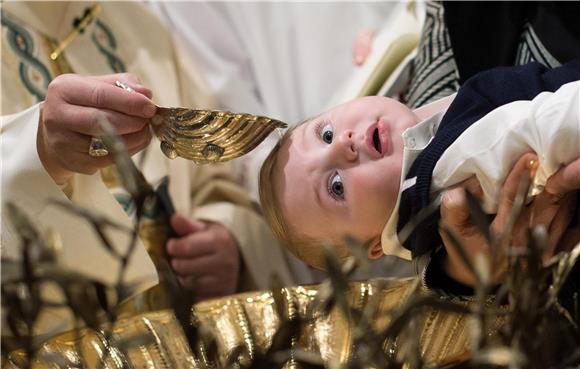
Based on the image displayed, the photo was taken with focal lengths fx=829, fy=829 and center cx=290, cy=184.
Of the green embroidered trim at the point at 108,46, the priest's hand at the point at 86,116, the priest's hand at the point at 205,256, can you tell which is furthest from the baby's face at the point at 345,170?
the green embroidered trim at the point at 108,46

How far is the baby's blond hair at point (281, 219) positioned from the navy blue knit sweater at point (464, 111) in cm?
8

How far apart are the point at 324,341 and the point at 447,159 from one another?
15 centimetres

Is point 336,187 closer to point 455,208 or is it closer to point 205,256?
point 455,208

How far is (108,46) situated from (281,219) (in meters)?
0.45

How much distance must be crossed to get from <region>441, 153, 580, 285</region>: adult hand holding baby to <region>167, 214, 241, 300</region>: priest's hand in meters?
0.42

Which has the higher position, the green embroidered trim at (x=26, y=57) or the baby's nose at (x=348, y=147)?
the green embroidered trim at (x=26, y=57)

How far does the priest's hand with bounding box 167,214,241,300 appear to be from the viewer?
934mm

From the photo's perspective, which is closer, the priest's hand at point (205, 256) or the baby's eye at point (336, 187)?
the baby's eye at point (336, 187)

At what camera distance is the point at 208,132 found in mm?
513

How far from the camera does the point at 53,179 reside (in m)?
0.67

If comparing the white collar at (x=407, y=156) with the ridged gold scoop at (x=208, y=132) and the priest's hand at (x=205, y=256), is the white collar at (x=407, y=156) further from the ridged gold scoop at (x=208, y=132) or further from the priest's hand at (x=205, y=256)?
the priest's hand at (x=205, y=256)

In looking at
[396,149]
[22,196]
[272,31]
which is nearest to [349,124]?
[396,149]

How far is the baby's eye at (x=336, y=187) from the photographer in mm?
631

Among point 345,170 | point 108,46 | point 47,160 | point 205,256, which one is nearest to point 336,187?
point 345,170
